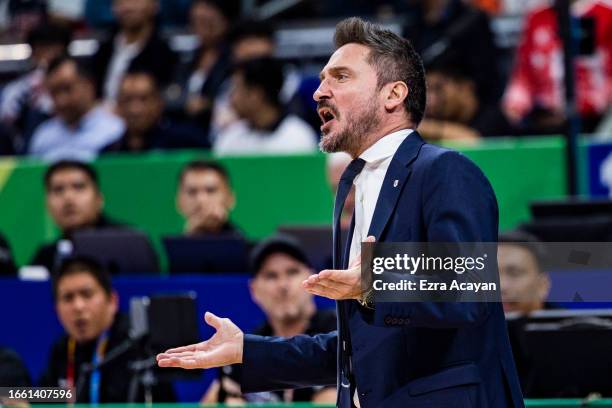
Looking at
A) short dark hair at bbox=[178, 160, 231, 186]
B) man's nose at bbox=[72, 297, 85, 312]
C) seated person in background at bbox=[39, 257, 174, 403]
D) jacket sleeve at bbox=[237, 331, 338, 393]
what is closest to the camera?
jacket sleeve at bbox=[237, 331, 338, 393]

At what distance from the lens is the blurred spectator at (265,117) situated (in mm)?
8688

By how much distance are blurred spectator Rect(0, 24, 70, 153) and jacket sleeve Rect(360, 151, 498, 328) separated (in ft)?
25.4

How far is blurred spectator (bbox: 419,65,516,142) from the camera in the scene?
8461 mm

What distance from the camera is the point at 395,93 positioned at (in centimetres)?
341

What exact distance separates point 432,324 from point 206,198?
514 cm

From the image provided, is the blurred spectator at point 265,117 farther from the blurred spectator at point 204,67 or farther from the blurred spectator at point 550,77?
the blurred spectator at point 550,77

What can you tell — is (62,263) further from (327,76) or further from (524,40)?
(524,40)

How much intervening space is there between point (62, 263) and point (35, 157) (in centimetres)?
345

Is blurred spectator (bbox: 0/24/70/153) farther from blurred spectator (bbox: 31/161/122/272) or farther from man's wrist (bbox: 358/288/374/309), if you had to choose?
man's wrist (bbox: 358/288/374/309)

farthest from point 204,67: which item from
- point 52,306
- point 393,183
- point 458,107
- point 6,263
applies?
point 393,183

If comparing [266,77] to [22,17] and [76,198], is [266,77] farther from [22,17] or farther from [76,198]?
[22,17]

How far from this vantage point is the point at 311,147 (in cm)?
865

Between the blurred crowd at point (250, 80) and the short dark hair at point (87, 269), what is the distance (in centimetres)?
243

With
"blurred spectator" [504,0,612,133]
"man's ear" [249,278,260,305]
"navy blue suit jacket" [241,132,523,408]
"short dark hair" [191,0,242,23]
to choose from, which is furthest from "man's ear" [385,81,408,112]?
"short dark hair" [191,0,242,23]
